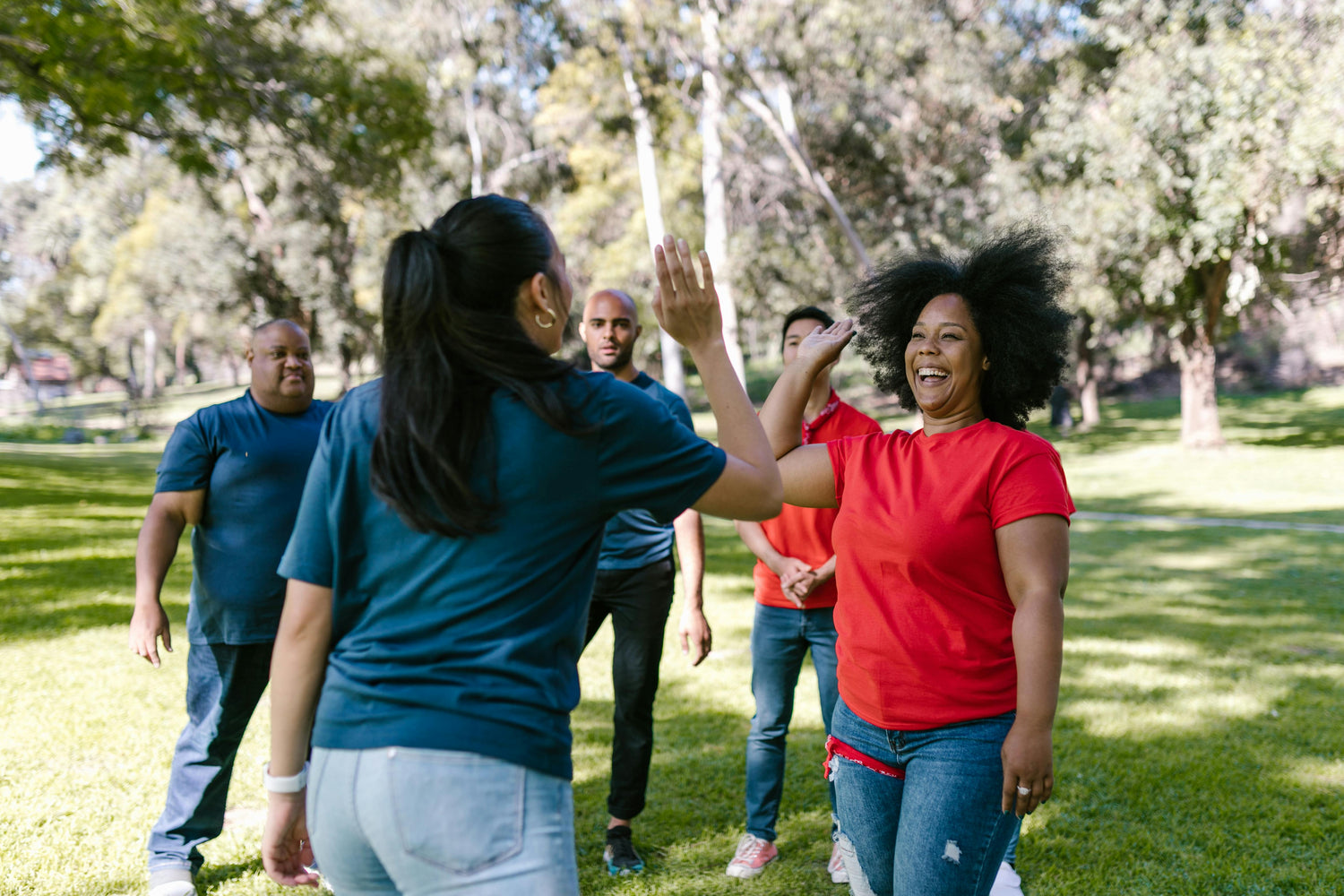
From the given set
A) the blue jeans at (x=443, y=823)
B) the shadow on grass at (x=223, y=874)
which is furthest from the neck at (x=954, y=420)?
the shadow on grass at (x=223, y=874)

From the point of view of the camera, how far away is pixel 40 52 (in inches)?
453

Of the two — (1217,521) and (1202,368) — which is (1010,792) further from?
(1202,368)

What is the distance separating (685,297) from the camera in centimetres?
211

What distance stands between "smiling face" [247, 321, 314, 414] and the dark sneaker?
2.25 metres

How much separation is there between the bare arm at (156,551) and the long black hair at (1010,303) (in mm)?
2749

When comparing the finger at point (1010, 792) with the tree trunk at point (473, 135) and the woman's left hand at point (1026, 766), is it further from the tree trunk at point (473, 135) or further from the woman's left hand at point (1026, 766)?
the tree trunk at point (473, 135)

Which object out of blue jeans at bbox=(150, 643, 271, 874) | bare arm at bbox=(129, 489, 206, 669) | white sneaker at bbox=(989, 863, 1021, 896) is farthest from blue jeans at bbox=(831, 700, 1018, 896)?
bare arm at bbox=(129, 489, 206, 669)

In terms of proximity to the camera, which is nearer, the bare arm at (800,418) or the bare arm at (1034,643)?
the bare arm at (1034,643)

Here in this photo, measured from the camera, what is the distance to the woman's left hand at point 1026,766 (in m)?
2.40

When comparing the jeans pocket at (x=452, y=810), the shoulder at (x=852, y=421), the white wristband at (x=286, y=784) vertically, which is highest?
the shoulder at (x=852, y=421)

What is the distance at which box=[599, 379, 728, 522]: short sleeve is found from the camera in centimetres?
181

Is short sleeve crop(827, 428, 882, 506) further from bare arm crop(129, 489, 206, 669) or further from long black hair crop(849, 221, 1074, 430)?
bare arm crop(129, 489, 206, 669)

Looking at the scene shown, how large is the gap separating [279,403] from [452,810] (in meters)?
2.88

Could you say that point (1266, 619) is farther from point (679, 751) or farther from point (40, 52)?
point (40, 52)
